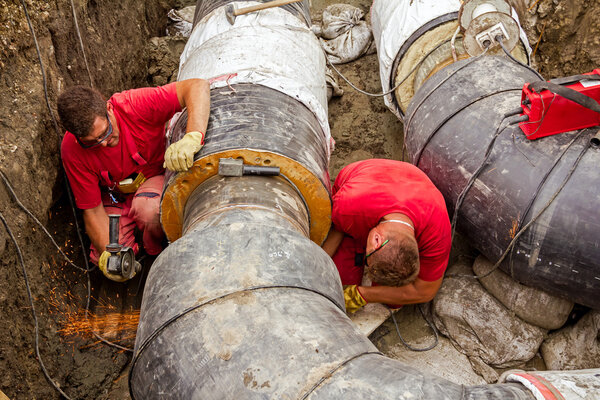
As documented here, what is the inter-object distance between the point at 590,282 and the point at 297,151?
1.74m

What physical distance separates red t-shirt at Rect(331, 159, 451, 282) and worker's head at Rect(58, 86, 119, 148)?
58.9 inches

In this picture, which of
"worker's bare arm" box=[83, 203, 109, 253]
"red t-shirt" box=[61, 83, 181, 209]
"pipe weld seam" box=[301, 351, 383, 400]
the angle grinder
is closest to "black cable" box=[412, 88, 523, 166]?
"red t-shirt" box=[61, 83, 181, 209]

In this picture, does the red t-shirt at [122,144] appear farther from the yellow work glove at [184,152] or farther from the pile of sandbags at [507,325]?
the pile of sandbags at [507,325]

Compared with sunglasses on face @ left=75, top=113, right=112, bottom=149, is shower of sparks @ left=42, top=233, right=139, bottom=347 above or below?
below

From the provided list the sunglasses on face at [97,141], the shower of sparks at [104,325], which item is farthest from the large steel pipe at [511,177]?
the shower of sparks at [104,325]

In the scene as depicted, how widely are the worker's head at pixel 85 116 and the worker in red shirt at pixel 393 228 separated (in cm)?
149

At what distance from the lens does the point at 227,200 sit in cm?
238

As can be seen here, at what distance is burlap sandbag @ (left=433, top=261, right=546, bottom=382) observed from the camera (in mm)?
2936

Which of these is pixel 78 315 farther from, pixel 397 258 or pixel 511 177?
pixel 511 177

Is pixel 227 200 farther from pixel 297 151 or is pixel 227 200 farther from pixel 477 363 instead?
pixel 477 363

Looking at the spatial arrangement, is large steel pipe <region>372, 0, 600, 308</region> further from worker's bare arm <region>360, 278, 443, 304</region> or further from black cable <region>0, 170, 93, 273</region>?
black cable <region>0, 170, 93, 273</region>

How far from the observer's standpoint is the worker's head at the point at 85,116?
2.58m

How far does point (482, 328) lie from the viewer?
2.99 m

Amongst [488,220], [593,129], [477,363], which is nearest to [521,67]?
[593,129]
